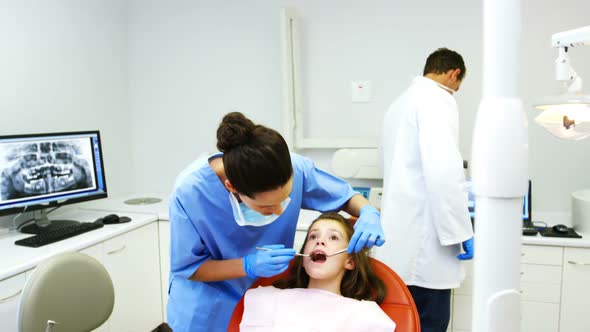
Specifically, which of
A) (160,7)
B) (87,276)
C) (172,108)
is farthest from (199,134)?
(87,276)

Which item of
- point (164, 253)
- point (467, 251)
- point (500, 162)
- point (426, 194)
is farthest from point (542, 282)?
point (500, 162)

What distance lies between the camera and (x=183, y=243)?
4.35 ft

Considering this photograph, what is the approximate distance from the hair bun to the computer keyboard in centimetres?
143

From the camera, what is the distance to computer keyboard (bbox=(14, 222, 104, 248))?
7.00 feet

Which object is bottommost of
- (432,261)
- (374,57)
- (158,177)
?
(432,261)

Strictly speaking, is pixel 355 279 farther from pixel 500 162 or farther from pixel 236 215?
pixel 500 162

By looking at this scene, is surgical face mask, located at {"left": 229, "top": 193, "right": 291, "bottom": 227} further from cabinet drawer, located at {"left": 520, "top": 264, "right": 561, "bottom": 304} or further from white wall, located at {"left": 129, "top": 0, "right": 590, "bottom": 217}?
white wall, located at {"left": 129, "top": 0, "right": 590, "bottom": 217}

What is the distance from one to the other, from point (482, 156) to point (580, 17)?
2.64 m

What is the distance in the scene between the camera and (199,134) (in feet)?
10.9

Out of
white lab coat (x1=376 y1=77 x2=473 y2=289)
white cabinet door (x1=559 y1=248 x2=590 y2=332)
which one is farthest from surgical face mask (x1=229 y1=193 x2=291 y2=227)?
white cabinet door (x1=559 y1=248 x2=590 y2=332)

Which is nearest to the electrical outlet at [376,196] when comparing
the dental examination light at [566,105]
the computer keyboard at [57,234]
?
the computer keyboard at [57,234]

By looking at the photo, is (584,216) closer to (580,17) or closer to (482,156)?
(580,17)

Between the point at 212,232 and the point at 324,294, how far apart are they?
388 mm

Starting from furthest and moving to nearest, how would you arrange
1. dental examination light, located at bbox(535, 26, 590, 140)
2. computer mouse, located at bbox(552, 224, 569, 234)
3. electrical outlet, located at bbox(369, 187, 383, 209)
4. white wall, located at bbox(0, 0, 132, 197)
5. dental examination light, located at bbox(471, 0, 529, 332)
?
electrical outlet, located at bbox(369, 187, 383, 209)
white wall, located at bbox(0, 0, 132, 197)
computer mouse, located at bbox(552, 224, 569, 234)
dental examination light, located at bbox(535, 26, 590, 140)
dental examination light, located at bbox(471, 0, 529, 332)
